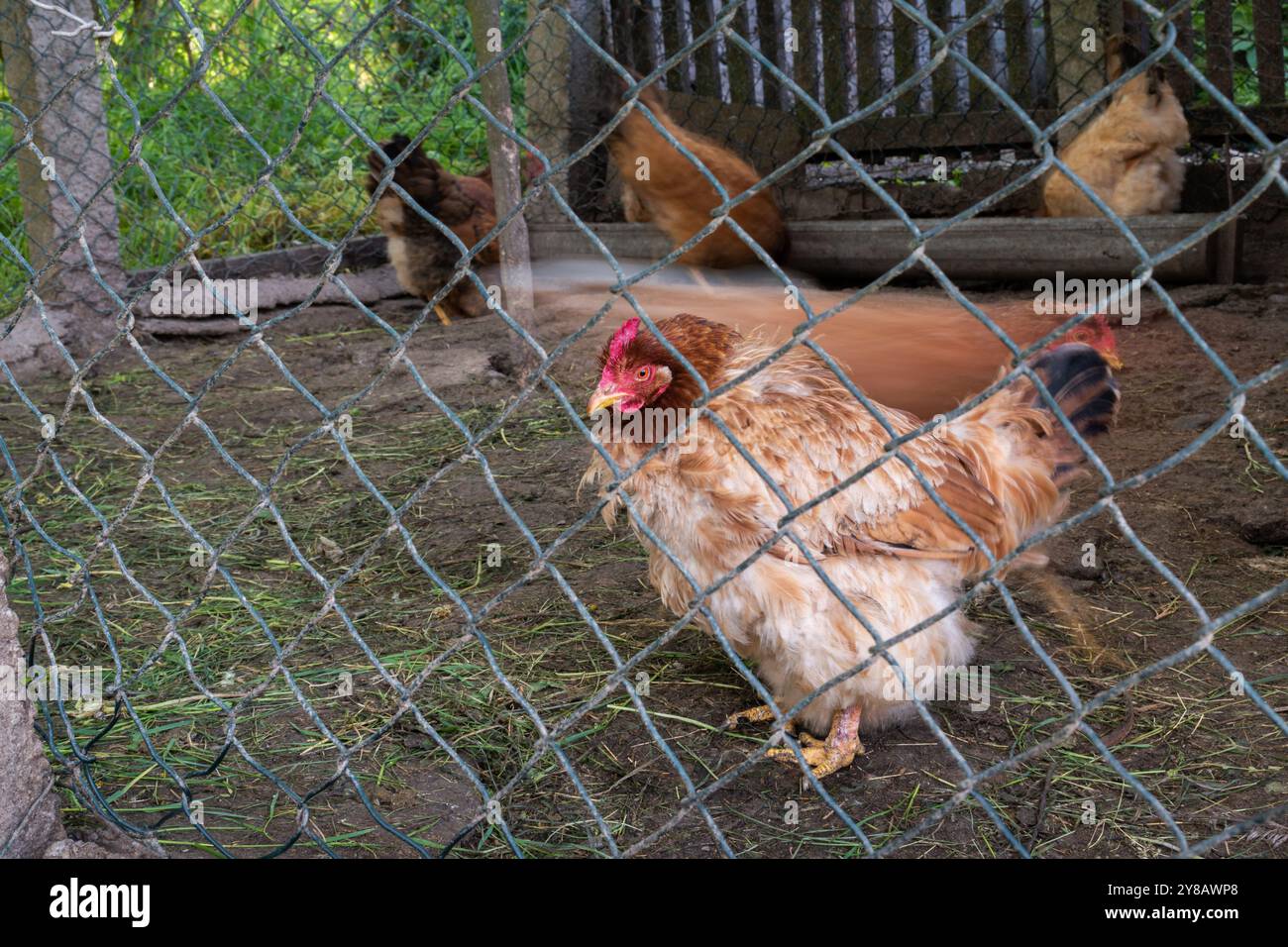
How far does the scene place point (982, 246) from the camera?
5.91 meters

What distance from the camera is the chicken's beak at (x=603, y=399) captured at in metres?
2.34

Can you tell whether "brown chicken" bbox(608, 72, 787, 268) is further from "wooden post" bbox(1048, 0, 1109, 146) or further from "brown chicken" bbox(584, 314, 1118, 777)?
"brown chicken" bbox(584, 314, 1118, 777)

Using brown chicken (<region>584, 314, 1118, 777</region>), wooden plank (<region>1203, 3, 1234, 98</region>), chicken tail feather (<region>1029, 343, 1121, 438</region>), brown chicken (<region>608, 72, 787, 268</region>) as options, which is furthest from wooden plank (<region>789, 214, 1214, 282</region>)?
brown chicken (<region>584, 314, 1118, 777</region>)

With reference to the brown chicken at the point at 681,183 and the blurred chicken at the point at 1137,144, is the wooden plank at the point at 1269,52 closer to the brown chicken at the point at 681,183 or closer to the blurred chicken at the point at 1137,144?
the blurred chicken at the point at 1137,144

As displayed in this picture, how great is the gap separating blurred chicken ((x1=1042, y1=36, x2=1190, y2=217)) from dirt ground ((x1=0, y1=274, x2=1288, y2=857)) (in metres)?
1.37

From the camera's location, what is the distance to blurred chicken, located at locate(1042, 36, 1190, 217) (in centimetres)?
557

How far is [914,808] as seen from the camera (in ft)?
7.57

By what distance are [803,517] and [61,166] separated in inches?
180

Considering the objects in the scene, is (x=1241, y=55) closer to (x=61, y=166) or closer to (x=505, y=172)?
(x=505, y=172)

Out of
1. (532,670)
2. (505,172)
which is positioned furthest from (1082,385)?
(505,172)

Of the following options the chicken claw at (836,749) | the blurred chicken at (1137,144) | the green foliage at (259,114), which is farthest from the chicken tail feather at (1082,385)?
the green foliage at (259,114)
